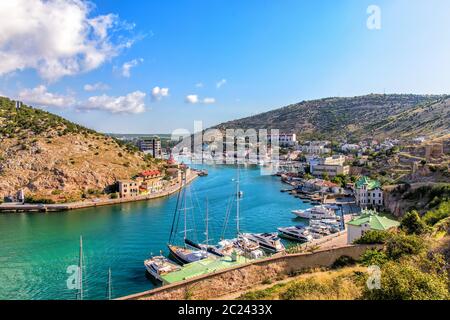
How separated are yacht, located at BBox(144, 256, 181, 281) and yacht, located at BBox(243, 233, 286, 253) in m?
5.37

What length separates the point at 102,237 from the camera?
19891mm

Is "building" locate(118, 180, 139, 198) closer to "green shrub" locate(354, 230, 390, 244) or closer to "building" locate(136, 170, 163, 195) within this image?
"building" locate(136, 170, 163, 195)

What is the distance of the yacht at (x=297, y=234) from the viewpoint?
1959 centimetres

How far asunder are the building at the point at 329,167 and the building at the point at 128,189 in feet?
68.6

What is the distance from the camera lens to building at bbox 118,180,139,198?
32844 mm

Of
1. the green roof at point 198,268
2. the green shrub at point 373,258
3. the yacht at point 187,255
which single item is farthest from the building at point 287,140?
the green shrub at point 373,258

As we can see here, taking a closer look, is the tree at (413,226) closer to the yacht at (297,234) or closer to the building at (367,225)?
the building at (367,225)

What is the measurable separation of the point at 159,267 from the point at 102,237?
23.8 feet

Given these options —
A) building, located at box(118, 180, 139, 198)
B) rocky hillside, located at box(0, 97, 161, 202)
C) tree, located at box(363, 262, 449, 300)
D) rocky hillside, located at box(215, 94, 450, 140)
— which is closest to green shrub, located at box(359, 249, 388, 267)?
tree, located at box(363, 262, 449, 300)

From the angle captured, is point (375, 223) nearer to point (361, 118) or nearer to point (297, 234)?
point (297, 234)

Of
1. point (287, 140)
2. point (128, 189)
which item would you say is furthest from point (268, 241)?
point (287, 140)

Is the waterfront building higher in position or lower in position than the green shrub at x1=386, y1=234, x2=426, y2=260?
higher

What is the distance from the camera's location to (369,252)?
30.7ft
